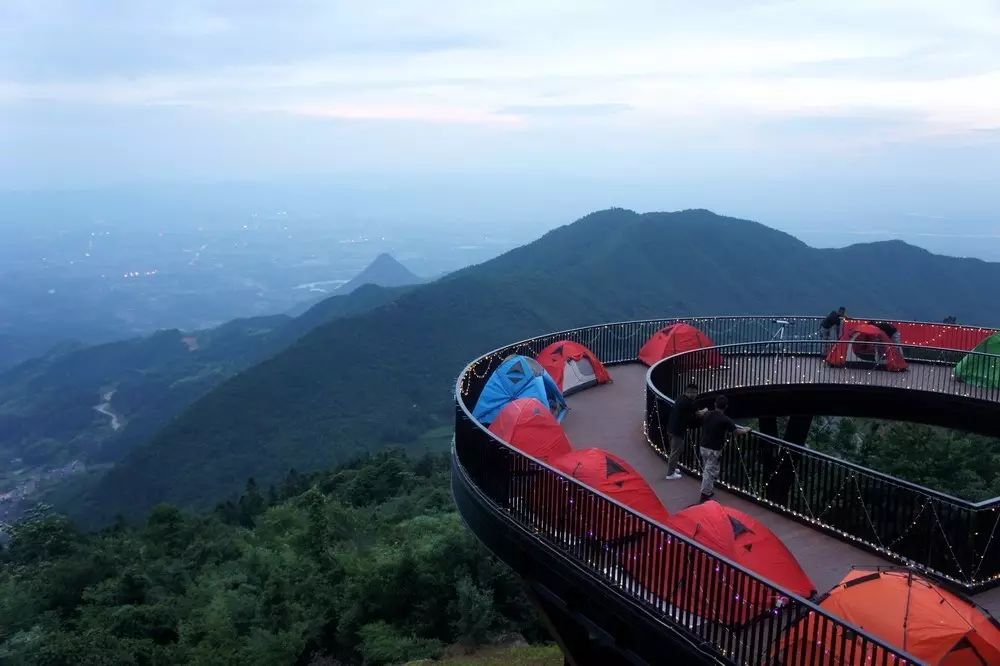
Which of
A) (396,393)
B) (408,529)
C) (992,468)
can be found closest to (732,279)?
(396,393)

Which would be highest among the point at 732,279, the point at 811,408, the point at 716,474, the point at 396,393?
the point at 716,474

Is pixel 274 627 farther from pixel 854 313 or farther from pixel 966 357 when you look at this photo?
pixel 854 313

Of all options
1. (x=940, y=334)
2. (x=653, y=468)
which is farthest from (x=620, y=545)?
(x=940, y=334)

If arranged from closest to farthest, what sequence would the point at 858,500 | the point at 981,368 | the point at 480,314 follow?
the point at 858,500, the point at 981,368, the point at 480,314

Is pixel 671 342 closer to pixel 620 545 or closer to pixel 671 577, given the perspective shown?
pixel 620 545

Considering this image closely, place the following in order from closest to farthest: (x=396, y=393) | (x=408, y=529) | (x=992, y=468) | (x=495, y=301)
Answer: (x=408, y=529), (x=992, y=468), (x=396, y=393), (x=495, y=301)

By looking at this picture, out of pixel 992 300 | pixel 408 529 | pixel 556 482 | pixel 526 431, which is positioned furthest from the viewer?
pixel 992 300
